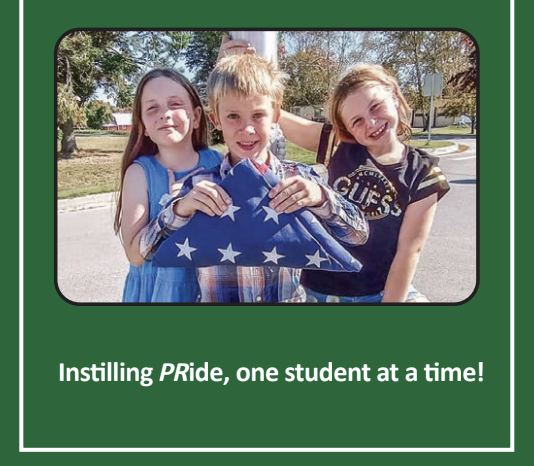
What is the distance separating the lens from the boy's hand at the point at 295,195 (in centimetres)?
252

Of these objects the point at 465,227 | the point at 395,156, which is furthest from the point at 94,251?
the point at 465,227

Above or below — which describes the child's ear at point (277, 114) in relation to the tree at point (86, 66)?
below

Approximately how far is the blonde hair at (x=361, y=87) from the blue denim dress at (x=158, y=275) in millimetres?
499

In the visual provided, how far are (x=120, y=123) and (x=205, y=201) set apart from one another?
0.48 metres

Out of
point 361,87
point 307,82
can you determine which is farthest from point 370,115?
point 307,82

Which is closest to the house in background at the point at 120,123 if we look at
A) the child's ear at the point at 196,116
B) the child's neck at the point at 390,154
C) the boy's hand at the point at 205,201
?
the child's ear at the point at 196,116

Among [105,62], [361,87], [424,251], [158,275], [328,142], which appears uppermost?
[105,62]

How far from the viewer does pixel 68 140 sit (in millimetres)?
2660

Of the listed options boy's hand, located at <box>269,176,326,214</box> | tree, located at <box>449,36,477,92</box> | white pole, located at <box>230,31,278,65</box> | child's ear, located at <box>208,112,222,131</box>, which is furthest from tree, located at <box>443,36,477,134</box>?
child's ear, located at <box>208,112,222,131</box>

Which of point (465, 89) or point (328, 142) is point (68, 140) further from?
point (465, 89)

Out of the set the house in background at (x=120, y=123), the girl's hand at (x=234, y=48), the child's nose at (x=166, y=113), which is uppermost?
the girl's hand at (x=234, y=48)

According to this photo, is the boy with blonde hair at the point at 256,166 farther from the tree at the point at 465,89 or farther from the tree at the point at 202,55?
the tree at the point at 465,89

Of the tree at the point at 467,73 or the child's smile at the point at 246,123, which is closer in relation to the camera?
the child's smile at the point at 246,123
